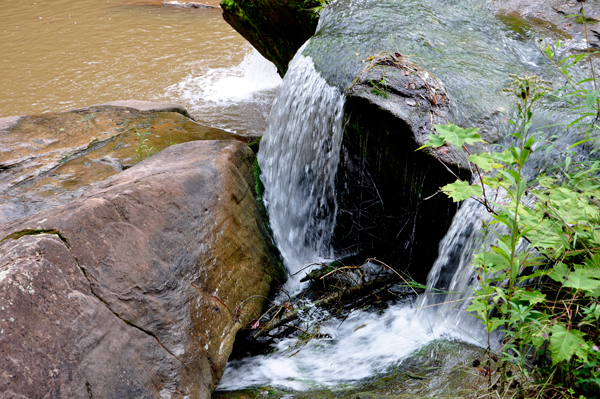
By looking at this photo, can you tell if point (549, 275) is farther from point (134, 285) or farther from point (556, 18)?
point (556, 18)

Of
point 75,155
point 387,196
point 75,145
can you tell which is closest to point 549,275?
point 387,196

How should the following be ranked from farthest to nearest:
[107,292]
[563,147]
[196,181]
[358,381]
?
[196,181] < [563,147] < [358,381] < [107,292]

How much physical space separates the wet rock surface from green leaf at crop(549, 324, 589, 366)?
1.47 ft

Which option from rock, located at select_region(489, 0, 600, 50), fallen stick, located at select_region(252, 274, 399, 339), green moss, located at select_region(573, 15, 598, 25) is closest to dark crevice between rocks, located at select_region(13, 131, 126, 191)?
fallen stick, located at select_region(252, 274, 399, 339)

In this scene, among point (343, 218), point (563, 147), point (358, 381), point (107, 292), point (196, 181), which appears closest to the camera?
point (107, 292)

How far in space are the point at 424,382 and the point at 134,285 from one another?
176cm

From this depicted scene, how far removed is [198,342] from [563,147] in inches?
109

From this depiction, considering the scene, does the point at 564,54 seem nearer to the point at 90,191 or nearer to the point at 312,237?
the point at 312,237

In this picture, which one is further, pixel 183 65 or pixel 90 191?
pixel 183 65

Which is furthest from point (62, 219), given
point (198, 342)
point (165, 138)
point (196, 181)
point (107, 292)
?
point (165, 138)

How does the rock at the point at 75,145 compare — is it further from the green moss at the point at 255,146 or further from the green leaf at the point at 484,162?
the green leaf at the point at 484,162

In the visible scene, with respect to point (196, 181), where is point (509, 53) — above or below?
above

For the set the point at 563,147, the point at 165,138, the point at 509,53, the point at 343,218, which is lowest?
the point at 343,218

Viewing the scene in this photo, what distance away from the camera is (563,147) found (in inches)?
119
